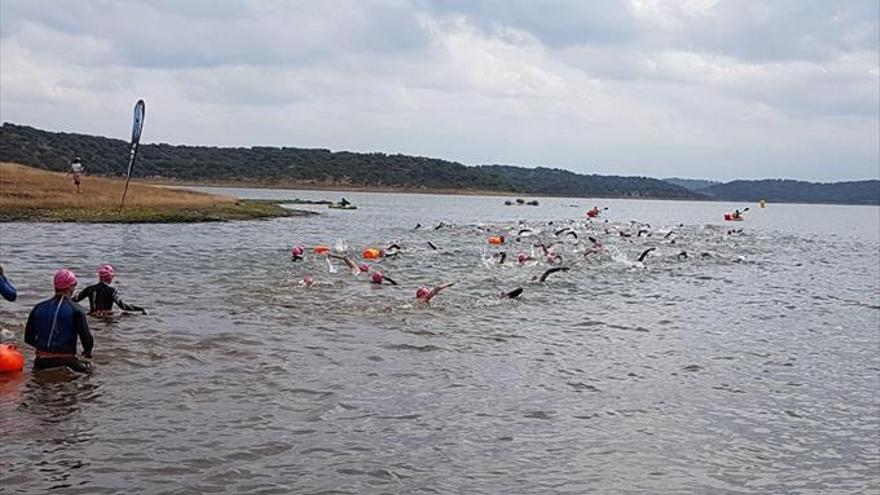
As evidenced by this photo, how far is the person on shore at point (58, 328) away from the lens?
11.6m

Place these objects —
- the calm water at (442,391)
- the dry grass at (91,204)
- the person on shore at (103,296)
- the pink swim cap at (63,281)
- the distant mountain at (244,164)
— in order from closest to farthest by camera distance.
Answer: the calm water at (442,391) < the pink swim cap at (63,281) < the person on shore at (103,296) < the dry grass at (91,204) < the distant mountain at (244,164)

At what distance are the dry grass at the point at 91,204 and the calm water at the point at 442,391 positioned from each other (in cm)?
1515

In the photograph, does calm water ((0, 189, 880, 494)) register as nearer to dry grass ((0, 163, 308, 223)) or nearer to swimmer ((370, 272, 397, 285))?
swimmer ((370, 272, 397, 285))

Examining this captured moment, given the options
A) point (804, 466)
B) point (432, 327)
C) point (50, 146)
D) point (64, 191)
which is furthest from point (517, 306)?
point (50, 146)

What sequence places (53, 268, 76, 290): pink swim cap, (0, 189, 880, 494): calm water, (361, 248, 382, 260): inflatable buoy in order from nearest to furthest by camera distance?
(0, 189, 880, 494): calm water → (53, 268, 76, 290): pink swim cap → (361, 248, 382, 260): inflatable buoy

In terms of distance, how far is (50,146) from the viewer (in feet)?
398

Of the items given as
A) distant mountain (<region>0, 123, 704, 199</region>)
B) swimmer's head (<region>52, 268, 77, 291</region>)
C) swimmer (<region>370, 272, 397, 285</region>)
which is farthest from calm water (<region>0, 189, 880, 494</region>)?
distant mountain (<region>0, 123, 704, 199</region>)

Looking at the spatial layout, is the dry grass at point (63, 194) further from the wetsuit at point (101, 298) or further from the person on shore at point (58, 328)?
the person on shore at point (58, 328)

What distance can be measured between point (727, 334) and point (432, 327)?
265 inches

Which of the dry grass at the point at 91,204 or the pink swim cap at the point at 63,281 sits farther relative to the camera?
the dry grass at the point at 91,204

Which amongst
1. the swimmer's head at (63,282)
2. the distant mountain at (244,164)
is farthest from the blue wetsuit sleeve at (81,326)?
the distant mountain at (244,164)

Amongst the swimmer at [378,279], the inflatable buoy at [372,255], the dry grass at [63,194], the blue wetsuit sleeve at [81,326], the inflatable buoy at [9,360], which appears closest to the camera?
the inflatable buoy at [9,360]

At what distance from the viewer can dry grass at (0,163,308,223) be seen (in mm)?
40562

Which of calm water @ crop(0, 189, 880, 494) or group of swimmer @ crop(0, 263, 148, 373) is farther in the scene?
group of swimmer @ crop(0, 263, 148, 373)
